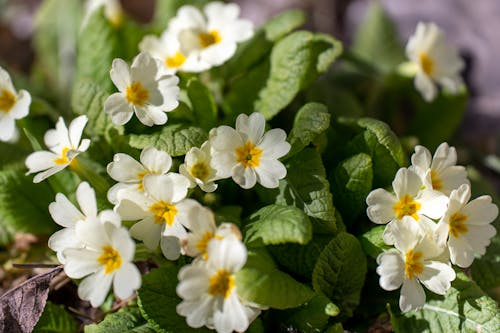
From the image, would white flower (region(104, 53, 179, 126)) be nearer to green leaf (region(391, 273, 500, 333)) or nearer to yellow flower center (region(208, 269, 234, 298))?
yellow flower center (region(208, 269, 234, 298))

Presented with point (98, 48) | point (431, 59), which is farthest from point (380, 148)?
point (98, 48)

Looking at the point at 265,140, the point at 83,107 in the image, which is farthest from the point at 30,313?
the point at 265,140

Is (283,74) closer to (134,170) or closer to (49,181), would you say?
(134,170)

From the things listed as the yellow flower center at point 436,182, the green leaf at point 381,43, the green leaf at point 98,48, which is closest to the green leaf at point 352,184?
the yellow flower center at point 436,182

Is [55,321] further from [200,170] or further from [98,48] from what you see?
[98,48]

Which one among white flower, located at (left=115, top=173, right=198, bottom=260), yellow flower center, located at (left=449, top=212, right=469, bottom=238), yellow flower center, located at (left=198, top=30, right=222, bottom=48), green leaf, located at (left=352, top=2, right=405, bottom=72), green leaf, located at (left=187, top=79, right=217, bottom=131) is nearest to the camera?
white flower, located at (left=115, top=173, right=198, bottom=260)

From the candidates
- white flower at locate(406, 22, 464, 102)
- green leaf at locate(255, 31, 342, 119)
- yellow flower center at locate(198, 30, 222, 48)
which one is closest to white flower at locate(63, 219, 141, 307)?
green leaf at locate(255, 31, 342, 119)

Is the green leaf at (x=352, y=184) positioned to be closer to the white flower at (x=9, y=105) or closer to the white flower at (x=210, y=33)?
the white flower at (x=210, y=33)
